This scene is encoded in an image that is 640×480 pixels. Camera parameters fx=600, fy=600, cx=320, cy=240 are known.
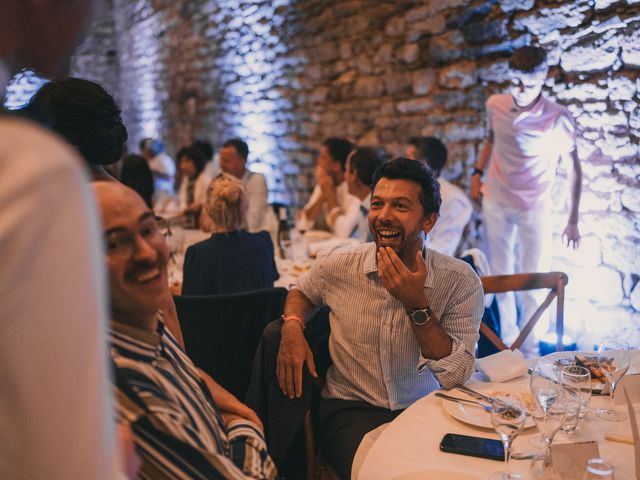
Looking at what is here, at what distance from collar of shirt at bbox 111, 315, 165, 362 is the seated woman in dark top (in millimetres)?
1714

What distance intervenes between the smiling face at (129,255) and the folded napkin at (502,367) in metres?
1.09

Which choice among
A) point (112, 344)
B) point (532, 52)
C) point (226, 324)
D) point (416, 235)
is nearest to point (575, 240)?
point (532, 52)

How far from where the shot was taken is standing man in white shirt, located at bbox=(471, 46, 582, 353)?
3590 mm

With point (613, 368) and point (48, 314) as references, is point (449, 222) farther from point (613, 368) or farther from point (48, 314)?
point (48, 314)

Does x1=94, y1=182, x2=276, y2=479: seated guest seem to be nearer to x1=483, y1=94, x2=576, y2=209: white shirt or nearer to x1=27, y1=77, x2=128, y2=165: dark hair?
x1=27, y1=77, x2=128, y2=165: dark hair

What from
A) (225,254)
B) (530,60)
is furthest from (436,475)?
(530,60)

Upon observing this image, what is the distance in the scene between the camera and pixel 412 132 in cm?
494

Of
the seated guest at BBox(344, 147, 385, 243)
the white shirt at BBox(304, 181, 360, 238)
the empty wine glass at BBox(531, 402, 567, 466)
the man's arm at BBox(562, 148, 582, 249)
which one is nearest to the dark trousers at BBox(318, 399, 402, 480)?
the empty wine glass at BBox(531, 402, 567, 466)

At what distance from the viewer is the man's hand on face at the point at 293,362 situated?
→ 1856 millimetres

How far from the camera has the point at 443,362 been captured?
1.67m

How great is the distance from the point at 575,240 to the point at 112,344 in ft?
11.1

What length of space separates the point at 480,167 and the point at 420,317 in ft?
8.40

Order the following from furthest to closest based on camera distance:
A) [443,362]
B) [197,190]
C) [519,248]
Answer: [197,190]
[519,248]
[443,362]

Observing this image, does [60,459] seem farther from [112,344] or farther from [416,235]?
[416,235]
